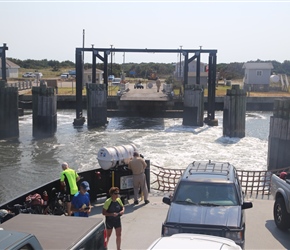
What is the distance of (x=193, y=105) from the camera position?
3941 cm

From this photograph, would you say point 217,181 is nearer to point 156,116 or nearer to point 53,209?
point 53,209

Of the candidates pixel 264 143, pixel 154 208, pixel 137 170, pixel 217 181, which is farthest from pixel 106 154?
pixel 264 143

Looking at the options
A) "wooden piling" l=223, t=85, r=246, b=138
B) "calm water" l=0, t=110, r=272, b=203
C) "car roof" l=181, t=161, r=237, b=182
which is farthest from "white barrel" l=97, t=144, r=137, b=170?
"wooden piling" l=223, t=85, r=246, b=138

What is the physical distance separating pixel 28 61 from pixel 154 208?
453 feet

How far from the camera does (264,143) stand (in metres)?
32.1

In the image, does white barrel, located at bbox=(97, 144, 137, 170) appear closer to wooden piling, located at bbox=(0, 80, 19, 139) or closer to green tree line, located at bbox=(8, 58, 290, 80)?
wooden piling, located at bbox=(0, 80, 19, 139)

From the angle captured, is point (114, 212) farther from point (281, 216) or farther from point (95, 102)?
point (95, 102)

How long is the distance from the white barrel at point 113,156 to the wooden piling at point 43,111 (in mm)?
21948

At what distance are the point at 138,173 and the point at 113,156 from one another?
0.84 meters

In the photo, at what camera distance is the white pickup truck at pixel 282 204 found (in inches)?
420

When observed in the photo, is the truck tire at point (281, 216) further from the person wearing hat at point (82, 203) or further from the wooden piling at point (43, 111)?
the wooden piling at point (43, 111)

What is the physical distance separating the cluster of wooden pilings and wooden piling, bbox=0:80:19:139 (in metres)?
18.2

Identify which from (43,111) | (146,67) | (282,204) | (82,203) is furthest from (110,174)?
(146,67)

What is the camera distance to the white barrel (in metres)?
12.9
